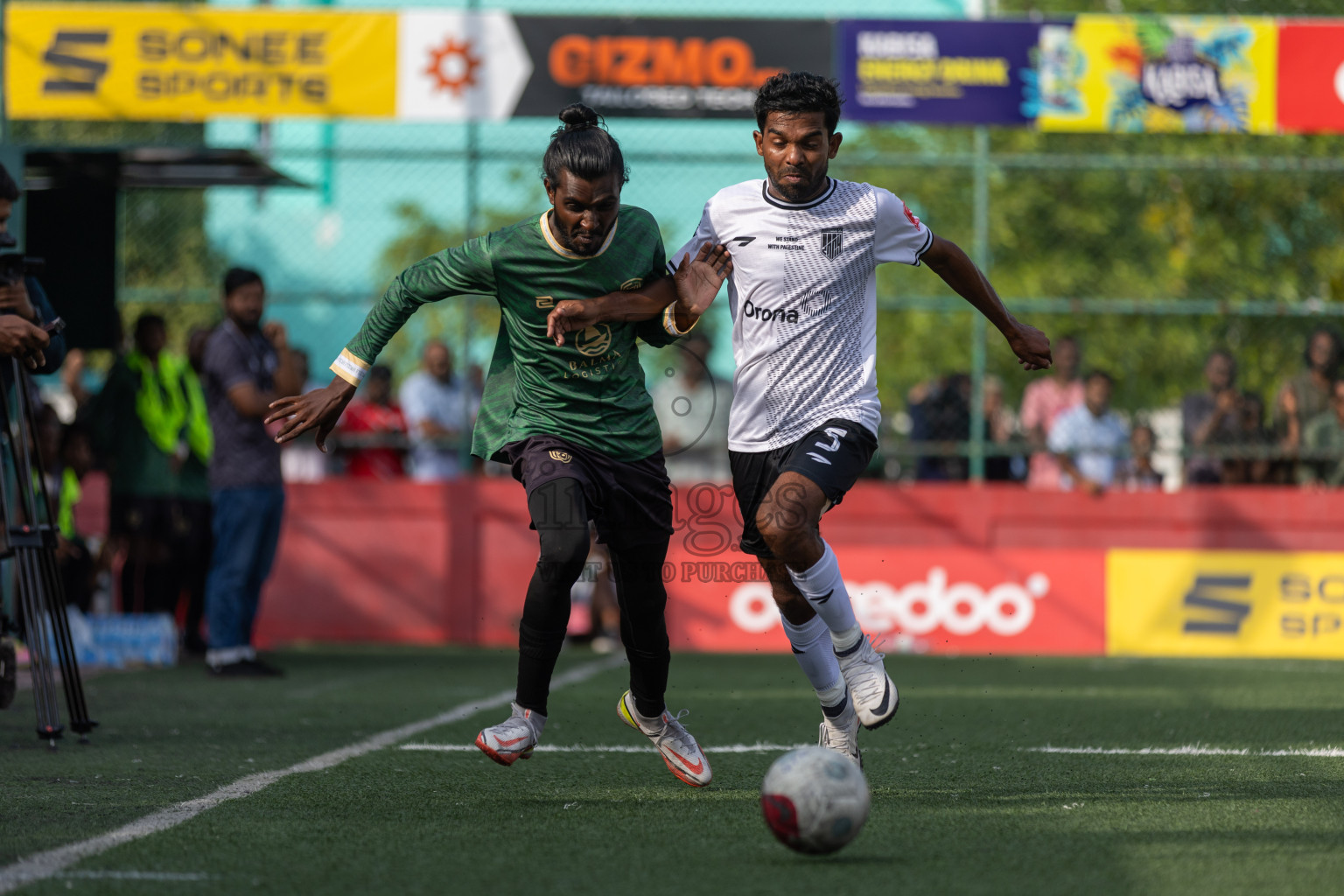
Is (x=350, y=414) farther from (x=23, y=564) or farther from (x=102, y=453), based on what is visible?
(x=23, y=564)

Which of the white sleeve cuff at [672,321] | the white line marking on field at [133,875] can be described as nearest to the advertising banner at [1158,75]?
the white sleeve cuff at [672,321]

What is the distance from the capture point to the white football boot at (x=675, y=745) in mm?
5219

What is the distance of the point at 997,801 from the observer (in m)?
5.00

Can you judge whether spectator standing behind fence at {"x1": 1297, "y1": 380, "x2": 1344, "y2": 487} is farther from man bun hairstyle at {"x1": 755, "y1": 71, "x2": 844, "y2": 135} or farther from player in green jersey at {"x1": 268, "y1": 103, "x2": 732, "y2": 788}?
player in green jersey at {"x1": 268, "y1": 103, "x2": 732, "y2": 788}

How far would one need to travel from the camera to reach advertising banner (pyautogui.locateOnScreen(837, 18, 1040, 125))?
12.3 meters

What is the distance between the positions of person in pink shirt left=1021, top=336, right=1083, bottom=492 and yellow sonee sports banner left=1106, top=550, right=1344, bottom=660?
2.99 ft

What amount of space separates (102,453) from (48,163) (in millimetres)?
1931

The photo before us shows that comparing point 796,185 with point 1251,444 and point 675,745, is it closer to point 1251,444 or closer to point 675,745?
point 675,745

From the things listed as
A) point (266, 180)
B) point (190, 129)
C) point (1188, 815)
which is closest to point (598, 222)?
point (1188, 815)

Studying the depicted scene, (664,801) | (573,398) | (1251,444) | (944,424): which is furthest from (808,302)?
(1251,444)

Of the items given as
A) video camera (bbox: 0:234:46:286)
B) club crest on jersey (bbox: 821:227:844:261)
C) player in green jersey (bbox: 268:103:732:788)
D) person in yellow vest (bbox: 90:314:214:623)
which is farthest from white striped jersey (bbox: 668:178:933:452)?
person in yellow vest (bbox: 90:314:214:623)

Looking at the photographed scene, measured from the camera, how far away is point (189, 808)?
4758 millimetres

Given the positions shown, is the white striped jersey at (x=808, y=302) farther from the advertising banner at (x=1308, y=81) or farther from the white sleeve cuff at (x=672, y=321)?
the advertising banner at (x=1308, y=81)

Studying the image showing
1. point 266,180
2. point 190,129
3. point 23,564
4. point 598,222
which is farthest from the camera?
point 190,129
